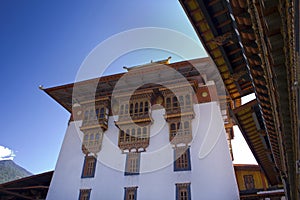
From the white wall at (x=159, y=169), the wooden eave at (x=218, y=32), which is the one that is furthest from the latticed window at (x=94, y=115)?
the wooden eave at (x=218, y=32)

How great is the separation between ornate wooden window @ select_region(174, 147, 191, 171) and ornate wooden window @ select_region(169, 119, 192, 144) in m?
0.52

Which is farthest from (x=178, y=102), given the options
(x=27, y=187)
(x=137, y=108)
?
(x=27, y=187)

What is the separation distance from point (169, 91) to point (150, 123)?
8.53 feet

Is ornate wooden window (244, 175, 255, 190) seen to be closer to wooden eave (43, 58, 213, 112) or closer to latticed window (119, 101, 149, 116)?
wooden eave (43, 58, 213, 112)

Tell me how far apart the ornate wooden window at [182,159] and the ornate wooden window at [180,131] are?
0.52 m

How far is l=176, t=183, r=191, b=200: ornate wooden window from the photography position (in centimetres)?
1282

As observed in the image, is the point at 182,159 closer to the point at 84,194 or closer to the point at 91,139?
the point at 84,194

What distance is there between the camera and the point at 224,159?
43.7 feet

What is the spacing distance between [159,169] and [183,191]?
1.91 metres

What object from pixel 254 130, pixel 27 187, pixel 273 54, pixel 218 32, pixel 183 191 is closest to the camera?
pixel 273 54

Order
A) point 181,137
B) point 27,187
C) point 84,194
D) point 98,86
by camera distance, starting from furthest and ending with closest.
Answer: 1. point 98,86
2. point 27,187
3. point 84,194
4. point 181,137

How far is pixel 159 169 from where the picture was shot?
14.0 meters

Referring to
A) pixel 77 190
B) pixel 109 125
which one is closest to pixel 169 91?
pixel 109 125

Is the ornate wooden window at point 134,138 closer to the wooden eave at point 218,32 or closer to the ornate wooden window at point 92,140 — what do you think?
the ornate wooden window at point 92,140
